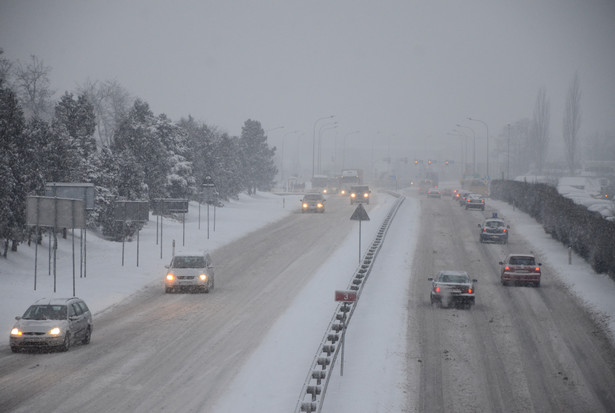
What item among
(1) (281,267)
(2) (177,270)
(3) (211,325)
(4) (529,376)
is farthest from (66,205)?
(4) (529,376)

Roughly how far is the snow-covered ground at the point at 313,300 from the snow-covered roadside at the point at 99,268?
0.05 m

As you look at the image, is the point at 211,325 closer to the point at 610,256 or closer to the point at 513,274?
the point at 513,274

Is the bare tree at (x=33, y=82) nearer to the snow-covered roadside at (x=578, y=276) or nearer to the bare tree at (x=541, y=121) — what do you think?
the snow-covered roadside at (x=578, y=276)

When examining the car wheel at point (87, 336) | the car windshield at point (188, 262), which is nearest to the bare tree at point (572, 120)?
the car windshield at point (188, 262)

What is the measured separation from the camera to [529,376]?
18.7 meters

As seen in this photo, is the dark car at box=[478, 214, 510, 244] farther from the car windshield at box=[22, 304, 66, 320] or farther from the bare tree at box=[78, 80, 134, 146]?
the bare tree at box=[78, 80, 134, 146]

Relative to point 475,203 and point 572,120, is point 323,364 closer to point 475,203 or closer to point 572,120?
point 475,203

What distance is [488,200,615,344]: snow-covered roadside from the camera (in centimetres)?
2780

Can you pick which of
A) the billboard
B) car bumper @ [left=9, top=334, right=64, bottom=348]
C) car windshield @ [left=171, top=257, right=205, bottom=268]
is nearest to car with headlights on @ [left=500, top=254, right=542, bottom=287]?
car windshield @ [left=171, top=257, right=205, bottom=268]

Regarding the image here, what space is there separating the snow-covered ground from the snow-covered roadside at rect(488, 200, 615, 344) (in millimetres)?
45

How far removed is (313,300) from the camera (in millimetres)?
29250

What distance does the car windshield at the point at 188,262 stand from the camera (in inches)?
1258

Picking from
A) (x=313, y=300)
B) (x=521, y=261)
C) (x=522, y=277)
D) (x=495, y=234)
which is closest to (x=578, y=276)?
(x=521, y=261)

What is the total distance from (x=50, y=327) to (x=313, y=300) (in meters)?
11.9
